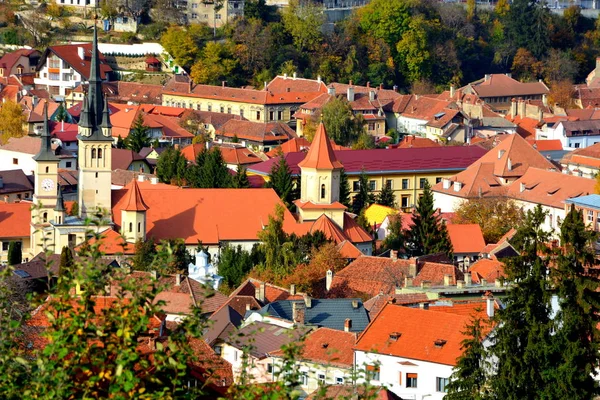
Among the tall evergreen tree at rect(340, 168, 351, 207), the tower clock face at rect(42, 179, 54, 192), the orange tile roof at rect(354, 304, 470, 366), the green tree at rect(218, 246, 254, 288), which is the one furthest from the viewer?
the tall evergreen tree at rect(340, 168, 351, 207)

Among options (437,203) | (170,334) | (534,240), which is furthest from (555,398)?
(437,203)

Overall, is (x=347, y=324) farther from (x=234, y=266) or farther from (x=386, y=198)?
(x=386, y=198)

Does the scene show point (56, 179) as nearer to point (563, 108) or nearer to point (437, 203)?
point (437, 203)

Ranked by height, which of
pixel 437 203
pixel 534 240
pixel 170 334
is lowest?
pixel 437 203

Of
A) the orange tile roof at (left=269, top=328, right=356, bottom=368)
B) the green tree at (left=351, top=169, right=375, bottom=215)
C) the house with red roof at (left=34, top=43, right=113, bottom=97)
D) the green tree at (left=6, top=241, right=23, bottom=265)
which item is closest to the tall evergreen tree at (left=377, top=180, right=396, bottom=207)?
the green tree at (left=351, top=169, right=375, bottom=215)

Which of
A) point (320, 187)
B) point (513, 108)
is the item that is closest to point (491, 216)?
point (320, 187)

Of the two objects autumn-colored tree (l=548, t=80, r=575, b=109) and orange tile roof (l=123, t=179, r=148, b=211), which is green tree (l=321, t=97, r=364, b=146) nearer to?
autumn-colored tree (l=548, t=80, r=575, b=109)
